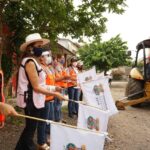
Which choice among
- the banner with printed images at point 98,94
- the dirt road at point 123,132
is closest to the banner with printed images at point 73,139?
the dirt road at point 123,132

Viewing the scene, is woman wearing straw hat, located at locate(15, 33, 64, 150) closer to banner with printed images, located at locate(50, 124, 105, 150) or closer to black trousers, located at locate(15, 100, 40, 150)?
black trousers, located at locate(15, 100, 40, 150)

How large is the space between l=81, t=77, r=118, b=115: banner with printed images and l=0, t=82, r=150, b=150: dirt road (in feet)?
2.33

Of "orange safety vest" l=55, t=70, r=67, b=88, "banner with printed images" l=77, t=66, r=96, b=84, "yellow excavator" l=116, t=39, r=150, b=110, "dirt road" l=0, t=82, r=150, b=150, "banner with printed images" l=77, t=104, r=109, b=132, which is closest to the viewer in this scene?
"banner with printed images" l=77, t=104, r=109, b=132

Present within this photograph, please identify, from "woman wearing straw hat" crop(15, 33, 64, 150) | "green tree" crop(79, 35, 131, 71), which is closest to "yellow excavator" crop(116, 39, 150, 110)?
"woman wearing straw hat" crop(15, 33, 64, 150)

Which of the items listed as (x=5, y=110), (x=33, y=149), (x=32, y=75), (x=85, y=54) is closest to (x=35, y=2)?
(x=32, y=75)

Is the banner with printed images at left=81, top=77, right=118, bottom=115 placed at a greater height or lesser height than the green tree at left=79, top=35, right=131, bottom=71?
lesser

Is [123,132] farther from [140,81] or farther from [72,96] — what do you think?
[140,81]

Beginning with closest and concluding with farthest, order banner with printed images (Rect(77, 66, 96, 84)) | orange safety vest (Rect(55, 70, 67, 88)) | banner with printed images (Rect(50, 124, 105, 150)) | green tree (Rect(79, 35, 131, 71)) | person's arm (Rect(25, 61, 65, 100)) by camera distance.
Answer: banner with printed images (Rect(50, 124, 105, 150)) → person's arm (Rect(25, 61, 65, 100)) → banner with printed images (Rect(77, 66, 96, 84)) → orange safety vest (Rect(55, 70, 67, 88)) → green tree (Rect(79, 35, 131, 71))

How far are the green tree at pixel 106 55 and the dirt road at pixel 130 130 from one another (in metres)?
15.3

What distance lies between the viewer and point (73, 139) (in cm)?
407

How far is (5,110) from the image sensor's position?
378 centimetres

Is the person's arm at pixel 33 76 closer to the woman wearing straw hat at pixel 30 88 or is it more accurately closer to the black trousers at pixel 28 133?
the woman wearing straw hat at pixel 30 88

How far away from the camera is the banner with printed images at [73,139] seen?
159 inches

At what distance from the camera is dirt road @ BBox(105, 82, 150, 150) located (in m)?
6.97
